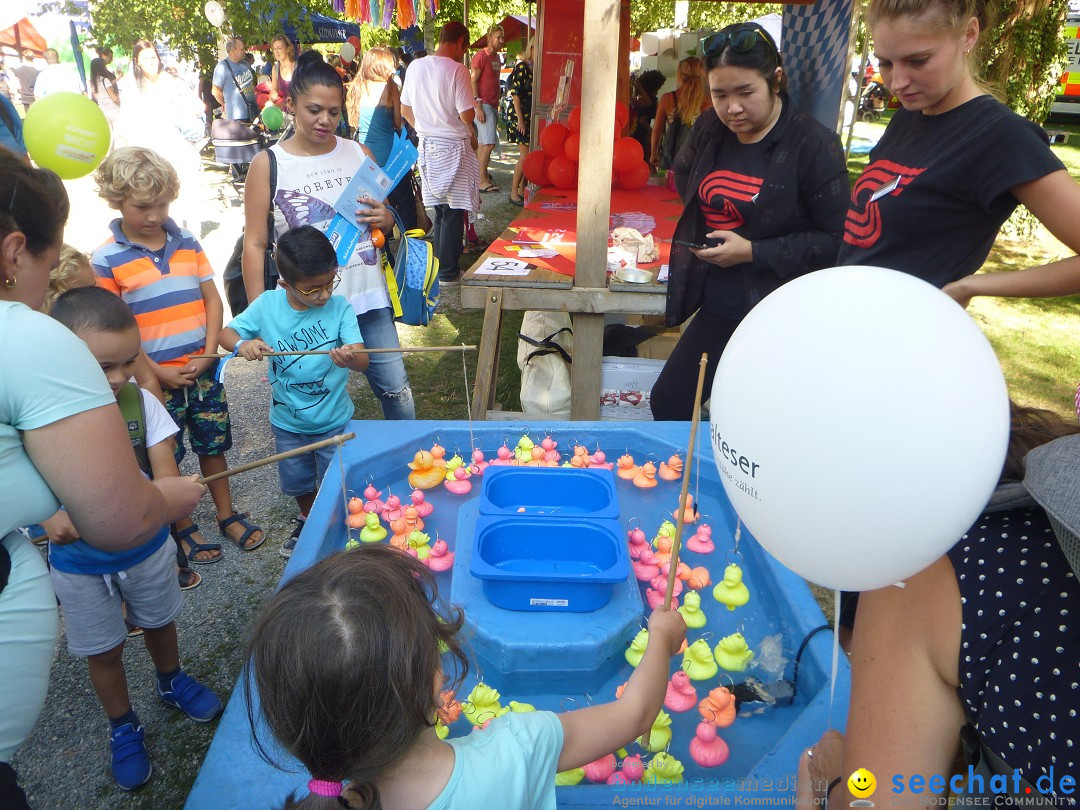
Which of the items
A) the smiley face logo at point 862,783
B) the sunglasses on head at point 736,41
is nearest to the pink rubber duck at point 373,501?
the smiley face logo at point 862,783

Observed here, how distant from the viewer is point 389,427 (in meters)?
2.71

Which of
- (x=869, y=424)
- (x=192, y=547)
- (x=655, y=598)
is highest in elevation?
(x=869, y=424)

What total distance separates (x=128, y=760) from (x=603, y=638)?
137 cm

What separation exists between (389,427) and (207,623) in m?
0.95

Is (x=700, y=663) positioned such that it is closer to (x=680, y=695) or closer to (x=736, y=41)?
(x=680, y=695)

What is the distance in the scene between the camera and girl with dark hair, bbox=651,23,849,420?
2305 millimetres

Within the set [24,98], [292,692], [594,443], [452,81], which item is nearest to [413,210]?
[452,81]

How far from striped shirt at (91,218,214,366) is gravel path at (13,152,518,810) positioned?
Answer: 870 millimetres

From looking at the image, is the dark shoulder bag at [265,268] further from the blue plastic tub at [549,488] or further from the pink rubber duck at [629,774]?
the pink rubber duck at [629,774]

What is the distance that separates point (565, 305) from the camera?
342 centimetres

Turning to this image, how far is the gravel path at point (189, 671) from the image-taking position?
1.98 metres

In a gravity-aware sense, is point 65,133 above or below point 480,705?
above

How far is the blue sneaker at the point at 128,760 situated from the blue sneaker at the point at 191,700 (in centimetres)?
17

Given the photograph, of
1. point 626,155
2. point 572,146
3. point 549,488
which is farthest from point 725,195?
point 626,155
